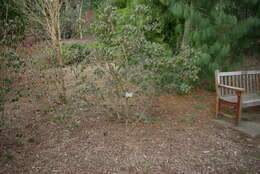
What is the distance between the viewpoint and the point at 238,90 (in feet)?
11.8

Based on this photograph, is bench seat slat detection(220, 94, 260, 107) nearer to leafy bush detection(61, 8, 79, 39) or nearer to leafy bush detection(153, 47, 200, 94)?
leafy bush detection(153, 47, 200, 94)

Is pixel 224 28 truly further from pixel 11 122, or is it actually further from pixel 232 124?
pixel 11 122

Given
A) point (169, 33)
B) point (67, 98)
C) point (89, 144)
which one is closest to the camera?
point (89, 144)

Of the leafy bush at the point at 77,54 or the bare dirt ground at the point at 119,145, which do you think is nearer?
the bare dirt ground at the point at 119,145

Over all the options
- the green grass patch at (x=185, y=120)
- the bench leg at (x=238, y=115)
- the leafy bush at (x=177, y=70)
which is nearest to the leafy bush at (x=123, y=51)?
the leafy bush at (x=177, y=70)

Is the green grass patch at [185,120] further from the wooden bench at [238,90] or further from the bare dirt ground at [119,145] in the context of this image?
the wooden bench at [238,90]

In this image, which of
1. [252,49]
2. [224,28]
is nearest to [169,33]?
[224,28]

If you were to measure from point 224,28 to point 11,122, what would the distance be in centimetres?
436

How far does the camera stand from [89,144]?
315 centimetres

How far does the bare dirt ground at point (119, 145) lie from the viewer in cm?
265

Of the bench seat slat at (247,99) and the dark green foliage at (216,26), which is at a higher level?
the dark green foliage at (216,26)

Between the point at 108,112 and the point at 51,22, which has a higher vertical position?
the point at 51,22

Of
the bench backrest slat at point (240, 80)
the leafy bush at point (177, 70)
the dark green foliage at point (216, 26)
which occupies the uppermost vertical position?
the dark green foliage at point (216, 26)

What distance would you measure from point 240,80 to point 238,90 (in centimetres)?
88
